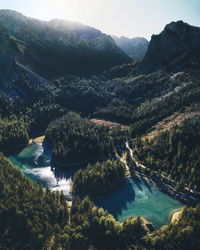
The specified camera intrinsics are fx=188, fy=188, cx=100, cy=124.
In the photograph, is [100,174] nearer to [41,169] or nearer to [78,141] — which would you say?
[78,141]

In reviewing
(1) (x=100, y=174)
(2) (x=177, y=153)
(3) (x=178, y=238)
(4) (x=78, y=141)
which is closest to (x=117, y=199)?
(1) (x=100, y=174)

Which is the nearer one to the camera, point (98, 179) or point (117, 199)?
point (117, 199)

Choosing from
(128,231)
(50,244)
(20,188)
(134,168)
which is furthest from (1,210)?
(134,168)

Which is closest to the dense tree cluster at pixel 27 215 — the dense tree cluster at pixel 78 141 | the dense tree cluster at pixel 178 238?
the dense tree cluster at pixel 178 238

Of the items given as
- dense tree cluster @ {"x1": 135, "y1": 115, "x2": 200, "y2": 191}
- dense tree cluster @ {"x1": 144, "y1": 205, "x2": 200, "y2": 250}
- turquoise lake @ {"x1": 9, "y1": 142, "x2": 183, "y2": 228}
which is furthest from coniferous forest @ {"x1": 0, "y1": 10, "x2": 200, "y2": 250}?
turquoise lake @ {"x1": 9, "y1": 142, "x2": 183, "y2": 228}

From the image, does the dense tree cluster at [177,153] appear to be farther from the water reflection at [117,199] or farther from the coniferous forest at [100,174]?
the water reflection at [117,199]

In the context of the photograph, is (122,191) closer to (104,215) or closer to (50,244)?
(104,215)
